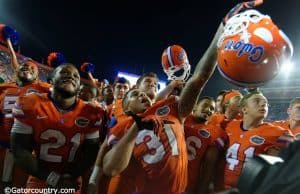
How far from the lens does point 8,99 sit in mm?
4195

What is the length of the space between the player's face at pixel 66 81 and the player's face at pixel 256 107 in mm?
1735

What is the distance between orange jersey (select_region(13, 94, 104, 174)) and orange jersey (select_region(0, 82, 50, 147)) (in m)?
1.28

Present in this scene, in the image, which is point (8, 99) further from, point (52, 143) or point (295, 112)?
point (295, 112)

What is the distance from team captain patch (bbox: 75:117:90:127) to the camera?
119 inches

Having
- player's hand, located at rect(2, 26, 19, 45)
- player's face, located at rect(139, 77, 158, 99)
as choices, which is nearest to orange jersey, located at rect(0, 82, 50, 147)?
player's hand, located at rect(2, 26, 19, 45)

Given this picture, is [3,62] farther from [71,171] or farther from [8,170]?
[71,171]

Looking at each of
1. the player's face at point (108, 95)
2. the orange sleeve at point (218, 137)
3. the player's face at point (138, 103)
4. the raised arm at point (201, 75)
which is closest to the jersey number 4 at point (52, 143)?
the player's face at point (138, 103)

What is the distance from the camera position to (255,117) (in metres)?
3.43

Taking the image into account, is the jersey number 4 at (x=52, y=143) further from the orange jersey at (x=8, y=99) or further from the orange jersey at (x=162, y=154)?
the orange jersey at (x=8, y=99)

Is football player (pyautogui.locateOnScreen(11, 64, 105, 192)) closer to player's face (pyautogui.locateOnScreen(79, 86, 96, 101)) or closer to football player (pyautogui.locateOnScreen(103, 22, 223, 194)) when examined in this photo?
football player (pyautogui.locateOnScreen(103, 22, 223, 194))

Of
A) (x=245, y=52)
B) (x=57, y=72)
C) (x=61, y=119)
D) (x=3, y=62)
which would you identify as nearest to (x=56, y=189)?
(x=61, y=119)

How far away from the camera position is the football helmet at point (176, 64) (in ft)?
11.7

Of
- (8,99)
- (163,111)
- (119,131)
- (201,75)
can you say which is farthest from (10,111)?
(201,75)

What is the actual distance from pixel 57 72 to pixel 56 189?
3.24 ft
